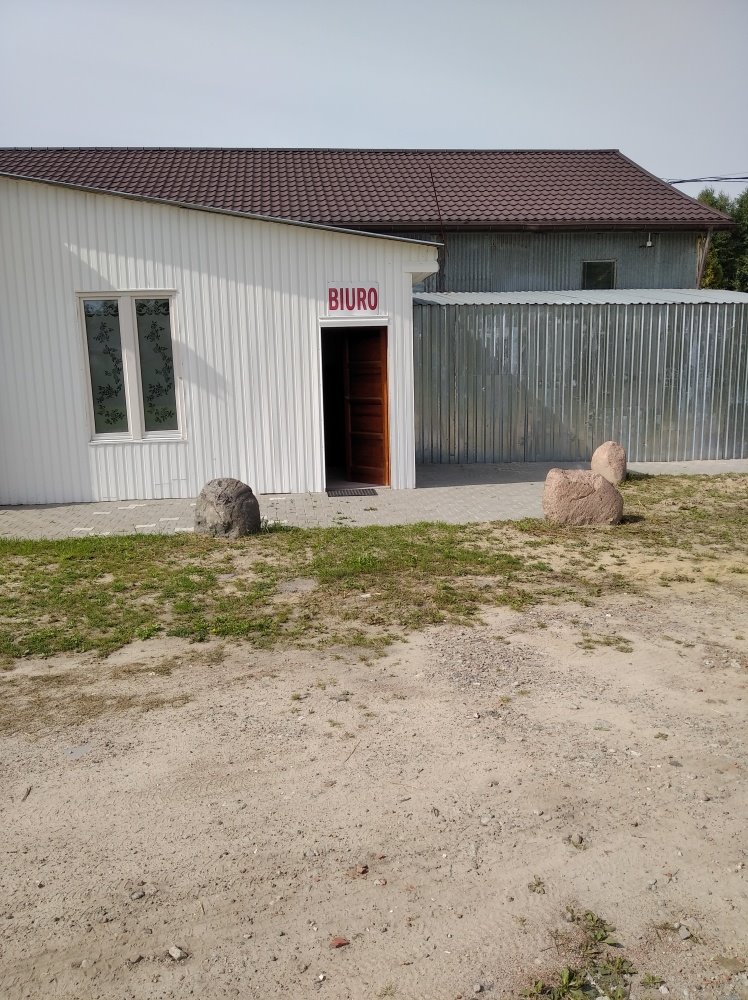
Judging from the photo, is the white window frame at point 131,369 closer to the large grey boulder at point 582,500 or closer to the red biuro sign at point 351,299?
the red biuro sign at point 351,299

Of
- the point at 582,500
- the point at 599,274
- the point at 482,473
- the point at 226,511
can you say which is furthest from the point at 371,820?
the point at 599,274

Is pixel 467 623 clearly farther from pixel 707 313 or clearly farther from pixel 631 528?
pixel 707 313

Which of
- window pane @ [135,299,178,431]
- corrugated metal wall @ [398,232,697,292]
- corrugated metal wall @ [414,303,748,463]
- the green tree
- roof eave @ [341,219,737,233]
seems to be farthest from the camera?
the green tree

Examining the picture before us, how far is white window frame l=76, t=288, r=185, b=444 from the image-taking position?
11398mm

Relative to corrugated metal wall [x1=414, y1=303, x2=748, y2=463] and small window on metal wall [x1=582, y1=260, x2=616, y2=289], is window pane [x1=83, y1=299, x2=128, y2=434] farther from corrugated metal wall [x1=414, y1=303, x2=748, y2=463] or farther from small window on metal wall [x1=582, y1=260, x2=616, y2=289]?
small window on metal wall [x1=582, y1=260, x2=616, y2=289]

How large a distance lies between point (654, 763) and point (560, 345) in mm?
11334

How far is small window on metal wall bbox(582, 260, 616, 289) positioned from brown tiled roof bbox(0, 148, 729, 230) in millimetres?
812

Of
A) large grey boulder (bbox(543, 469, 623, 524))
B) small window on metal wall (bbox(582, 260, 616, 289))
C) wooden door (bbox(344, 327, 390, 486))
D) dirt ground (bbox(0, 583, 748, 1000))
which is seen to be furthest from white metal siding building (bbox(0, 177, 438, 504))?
small window on metal wall (bbox(582, 260, 616, 289))

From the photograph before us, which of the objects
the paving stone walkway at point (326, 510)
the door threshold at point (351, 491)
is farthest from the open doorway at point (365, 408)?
the paving stone walkway at point (326, 510)

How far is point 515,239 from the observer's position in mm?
17016

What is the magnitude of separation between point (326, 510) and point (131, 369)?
3.40 m

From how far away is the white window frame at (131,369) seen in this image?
1140 cm

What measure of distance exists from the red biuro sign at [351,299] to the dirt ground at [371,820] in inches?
273

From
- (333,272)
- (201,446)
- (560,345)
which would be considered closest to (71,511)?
(201,446)
